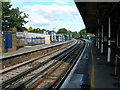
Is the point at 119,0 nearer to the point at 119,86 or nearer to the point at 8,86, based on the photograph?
the point at 119,86

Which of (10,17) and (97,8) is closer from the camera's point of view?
(97,8)

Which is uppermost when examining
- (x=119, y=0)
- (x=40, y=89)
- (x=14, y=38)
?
(x=119, y=0)

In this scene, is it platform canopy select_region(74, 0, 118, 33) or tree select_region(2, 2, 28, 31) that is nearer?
platform canopy select_region(74, 0, 118, 33)

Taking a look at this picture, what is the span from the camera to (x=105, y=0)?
31.0 feet

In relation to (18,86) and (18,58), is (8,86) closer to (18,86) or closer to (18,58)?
(18,86)

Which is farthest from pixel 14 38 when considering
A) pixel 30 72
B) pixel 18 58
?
pixel 30 72

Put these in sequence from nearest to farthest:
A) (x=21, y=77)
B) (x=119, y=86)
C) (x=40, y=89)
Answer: (x=119, y=86), (x=40, y=89), (x=21, y=77)

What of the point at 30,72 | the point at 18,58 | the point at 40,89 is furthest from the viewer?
the point at 18,58

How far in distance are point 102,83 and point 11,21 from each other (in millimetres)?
52600

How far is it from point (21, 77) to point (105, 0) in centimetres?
665

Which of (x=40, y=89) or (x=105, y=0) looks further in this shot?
(x=105, y=0)

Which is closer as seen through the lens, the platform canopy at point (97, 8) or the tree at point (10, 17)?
the platform canopy at point (97, 8)

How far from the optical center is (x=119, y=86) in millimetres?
7246

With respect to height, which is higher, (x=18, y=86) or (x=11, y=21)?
(x=11, y=21)
